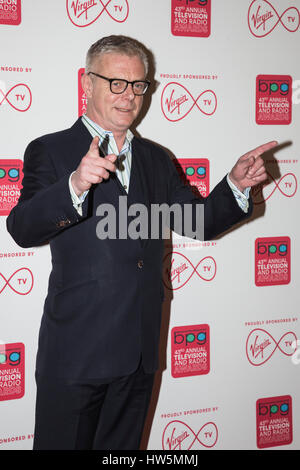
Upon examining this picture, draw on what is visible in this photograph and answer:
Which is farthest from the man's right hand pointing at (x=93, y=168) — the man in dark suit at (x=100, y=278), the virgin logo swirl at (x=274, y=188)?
the virgin logo swirl at (x=274, y=188)

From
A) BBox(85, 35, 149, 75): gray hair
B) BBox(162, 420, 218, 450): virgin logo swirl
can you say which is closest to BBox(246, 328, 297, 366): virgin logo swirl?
BBox(162, 420, 218, 450): virgin logo swirl

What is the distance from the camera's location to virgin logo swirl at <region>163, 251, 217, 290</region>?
2346mm

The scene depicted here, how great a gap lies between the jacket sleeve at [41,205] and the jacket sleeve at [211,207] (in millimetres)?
505

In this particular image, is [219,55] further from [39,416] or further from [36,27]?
[39,416]

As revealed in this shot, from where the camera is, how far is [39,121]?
207 cm

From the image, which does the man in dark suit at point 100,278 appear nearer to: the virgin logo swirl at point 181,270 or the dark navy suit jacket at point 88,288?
the dark navy suit jacket at point 88,288

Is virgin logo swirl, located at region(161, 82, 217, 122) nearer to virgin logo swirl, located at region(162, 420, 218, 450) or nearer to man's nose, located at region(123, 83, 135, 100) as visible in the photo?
man's nose, located at region(123, 83, 135, 100)

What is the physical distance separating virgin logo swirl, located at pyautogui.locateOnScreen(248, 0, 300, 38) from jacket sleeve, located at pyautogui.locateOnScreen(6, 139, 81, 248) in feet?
4.39

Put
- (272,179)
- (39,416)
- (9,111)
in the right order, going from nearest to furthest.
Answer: (39,416)
(9,111)
(272,179)

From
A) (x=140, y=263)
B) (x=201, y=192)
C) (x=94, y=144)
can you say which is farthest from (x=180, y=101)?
(x=94, y=144)

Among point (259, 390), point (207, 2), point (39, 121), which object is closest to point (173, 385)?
point (259, 390)

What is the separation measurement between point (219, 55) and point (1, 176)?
111 cm

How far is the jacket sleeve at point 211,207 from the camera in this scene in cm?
169

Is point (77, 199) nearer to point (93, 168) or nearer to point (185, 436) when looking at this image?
point (93, 168)
